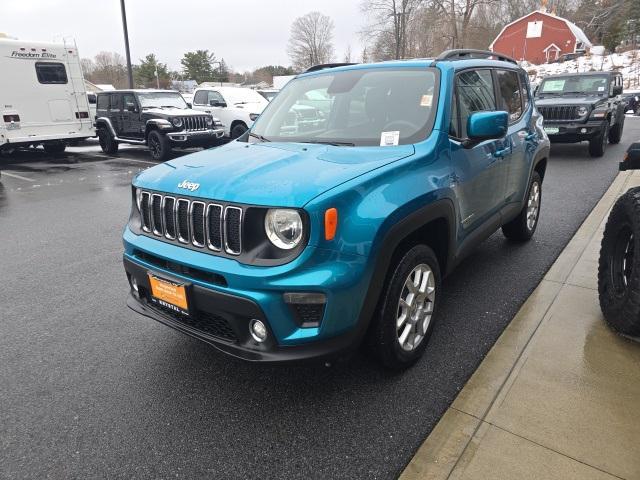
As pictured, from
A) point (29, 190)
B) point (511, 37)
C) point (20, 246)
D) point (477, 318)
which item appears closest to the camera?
point (477, 318)

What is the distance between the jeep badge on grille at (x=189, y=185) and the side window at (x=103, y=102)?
1308 cm

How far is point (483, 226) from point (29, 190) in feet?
29.0

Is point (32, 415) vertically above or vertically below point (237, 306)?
below

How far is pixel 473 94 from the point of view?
356cm

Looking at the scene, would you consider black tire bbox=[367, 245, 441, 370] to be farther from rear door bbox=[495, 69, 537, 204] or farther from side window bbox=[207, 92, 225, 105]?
side window bbox=[207, 92, 225, 105]

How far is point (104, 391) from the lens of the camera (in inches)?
110

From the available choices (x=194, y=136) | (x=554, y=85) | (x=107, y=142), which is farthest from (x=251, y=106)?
(x=554, y=85)

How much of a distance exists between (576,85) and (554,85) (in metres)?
0.50

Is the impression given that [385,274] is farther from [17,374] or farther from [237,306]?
[17,374]

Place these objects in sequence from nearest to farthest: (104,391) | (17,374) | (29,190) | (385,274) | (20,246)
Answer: (385,274) < (104,391) < (17,374) < (20,246) < (29,190)

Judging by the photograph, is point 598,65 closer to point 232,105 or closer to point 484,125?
point 232,105

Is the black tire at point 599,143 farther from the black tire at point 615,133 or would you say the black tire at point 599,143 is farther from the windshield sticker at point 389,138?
the windshield sticker at point 389,138

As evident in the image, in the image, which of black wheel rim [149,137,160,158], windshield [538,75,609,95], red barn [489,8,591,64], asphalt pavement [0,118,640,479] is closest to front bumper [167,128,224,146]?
black wheel rim [149,137,160,158]

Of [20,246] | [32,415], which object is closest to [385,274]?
[32,415]
